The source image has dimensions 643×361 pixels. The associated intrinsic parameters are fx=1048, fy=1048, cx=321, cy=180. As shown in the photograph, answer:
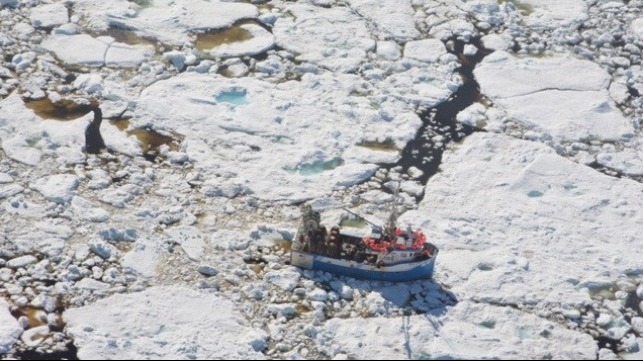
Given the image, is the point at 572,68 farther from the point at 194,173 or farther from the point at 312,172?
the point at 194,173

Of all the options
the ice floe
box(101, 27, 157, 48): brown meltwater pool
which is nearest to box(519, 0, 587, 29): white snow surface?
box(101, 27, 157, 48): brown meltwater pool

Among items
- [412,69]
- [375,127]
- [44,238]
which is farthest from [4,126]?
[412,69]

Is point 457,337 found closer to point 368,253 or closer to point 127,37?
point 368,253

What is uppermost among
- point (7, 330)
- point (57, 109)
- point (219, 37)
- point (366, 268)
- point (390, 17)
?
point (390, 17)

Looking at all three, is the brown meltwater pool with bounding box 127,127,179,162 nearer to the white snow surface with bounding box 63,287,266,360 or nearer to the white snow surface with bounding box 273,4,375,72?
the white snow surface with bounding box 63,287,266,360

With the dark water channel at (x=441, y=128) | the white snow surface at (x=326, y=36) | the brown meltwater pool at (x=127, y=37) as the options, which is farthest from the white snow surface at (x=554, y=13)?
the brown meltwater pool at (x=127, y=37)

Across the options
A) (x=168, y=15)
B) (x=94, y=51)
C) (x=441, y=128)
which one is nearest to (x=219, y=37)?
(x=168, y=15)

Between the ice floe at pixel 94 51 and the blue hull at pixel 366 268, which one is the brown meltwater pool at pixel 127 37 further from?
the blue hull at pixel 366 268
